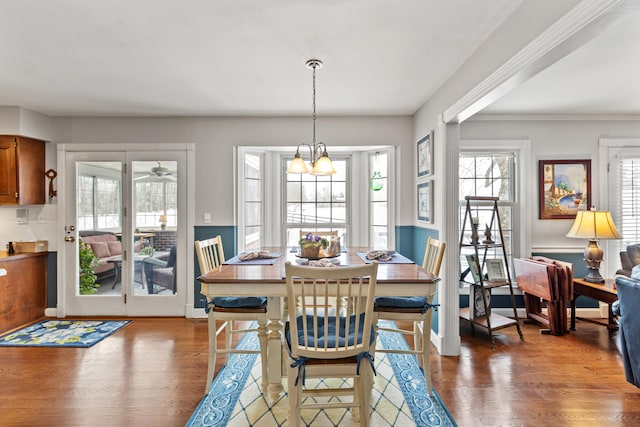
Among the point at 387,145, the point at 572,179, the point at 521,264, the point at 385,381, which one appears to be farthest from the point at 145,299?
the point at 572,179

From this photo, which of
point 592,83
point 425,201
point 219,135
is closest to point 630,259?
point 592,83

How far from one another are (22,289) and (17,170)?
1312mm

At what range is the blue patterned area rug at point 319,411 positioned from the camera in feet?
6.77

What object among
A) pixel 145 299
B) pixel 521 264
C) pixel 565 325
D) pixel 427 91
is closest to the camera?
pixel 427 91

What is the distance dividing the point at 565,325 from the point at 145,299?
463 centimetres

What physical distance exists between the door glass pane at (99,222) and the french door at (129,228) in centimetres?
1

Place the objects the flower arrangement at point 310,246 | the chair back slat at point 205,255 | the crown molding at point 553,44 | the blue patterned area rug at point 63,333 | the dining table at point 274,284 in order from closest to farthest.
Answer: the crown molding at point 553,44
the dining table at point 274,284
the chair back slat at point 205,255
the flower arrangement at point 310,246
the blue patterned area rug at point 63,333

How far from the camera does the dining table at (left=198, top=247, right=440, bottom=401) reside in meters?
2.06

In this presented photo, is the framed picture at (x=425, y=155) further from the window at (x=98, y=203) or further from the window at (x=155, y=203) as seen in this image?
the window at (x=98, y=203)

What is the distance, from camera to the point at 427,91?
327 cm

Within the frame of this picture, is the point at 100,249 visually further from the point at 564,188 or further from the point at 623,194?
the point at 623,194

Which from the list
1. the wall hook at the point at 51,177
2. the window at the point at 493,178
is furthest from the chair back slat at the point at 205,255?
the window at the point at 493,178

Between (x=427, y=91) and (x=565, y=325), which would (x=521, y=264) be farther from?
(x=427, y=91)

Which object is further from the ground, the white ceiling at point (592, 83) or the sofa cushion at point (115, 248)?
the white ceiling at point (592, 83)
